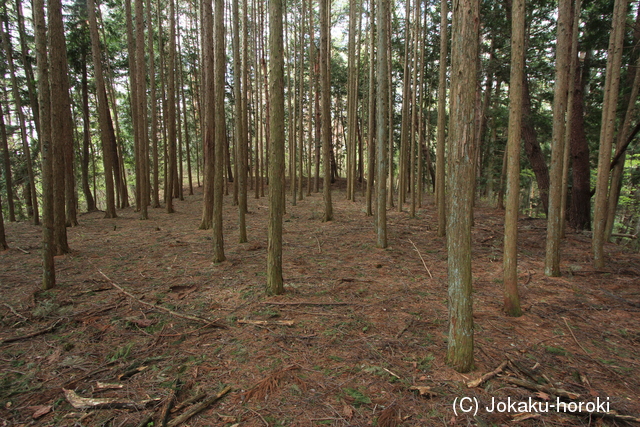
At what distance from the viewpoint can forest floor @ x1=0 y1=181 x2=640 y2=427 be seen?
274 cm

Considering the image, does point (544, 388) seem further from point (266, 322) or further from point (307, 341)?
point (266, 322)

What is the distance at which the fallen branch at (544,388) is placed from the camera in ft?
9.34

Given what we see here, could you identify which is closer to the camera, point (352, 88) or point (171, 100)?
point (171, 100)

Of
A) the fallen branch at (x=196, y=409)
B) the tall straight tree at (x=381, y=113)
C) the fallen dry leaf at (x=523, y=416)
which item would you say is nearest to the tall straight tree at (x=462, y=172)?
the fallen dry leaf at (x=523, y=416)

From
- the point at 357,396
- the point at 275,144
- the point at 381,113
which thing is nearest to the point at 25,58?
the point at 275,144

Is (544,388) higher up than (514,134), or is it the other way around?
(514,134)

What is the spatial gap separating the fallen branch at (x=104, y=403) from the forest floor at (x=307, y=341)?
19 millimetres

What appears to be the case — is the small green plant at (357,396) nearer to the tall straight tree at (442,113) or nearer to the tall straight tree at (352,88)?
the tall straight tree at (442,113)

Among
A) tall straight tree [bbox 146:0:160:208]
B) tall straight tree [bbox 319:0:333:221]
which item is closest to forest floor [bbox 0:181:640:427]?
tall straight tree [bbox 319:0:333:221]

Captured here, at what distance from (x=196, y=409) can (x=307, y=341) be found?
1.45 meters

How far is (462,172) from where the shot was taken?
115 inches

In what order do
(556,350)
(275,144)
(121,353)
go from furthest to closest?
(275,144) < (556,350) < (121,353)

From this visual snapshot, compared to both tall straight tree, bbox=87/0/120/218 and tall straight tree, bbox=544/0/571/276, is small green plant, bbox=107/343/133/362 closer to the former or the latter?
tall straight tree, bbox=544/0/571/276

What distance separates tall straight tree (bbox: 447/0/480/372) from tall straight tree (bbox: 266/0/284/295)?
256cm
